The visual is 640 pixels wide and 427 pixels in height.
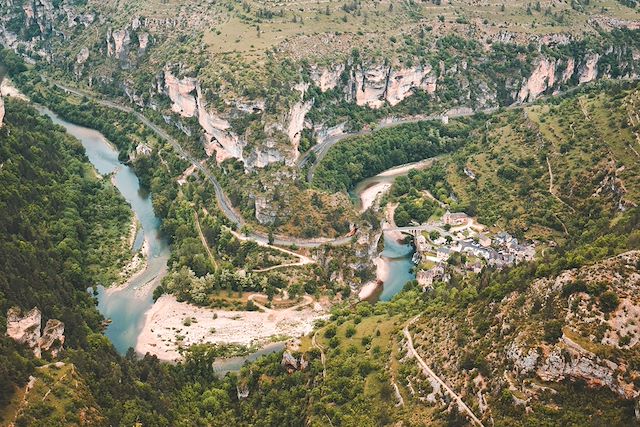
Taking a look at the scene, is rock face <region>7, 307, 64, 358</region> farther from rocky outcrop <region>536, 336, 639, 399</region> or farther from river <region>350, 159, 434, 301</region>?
river <region>350, 159, 434, 301</region>

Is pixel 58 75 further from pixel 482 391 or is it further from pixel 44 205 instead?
pixel 482 391

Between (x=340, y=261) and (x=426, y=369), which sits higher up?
(x=426, y=369)

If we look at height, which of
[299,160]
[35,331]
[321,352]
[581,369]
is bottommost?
[299,160]

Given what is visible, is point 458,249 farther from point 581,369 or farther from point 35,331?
point 35,331

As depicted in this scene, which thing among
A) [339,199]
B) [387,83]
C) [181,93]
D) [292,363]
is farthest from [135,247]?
[387,83]

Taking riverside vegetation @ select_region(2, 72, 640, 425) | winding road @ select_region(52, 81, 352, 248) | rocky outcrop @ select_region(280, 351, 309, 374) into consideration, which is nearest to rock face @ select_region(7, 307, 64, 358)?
riverside vegetation @ select_region(2, 72, 640, 425)

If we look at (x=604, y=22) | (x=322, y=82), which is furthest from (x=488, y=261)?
(x=604, y=22)

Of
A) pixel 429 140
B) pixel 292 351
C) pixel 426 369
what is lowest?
pixel 429 140
